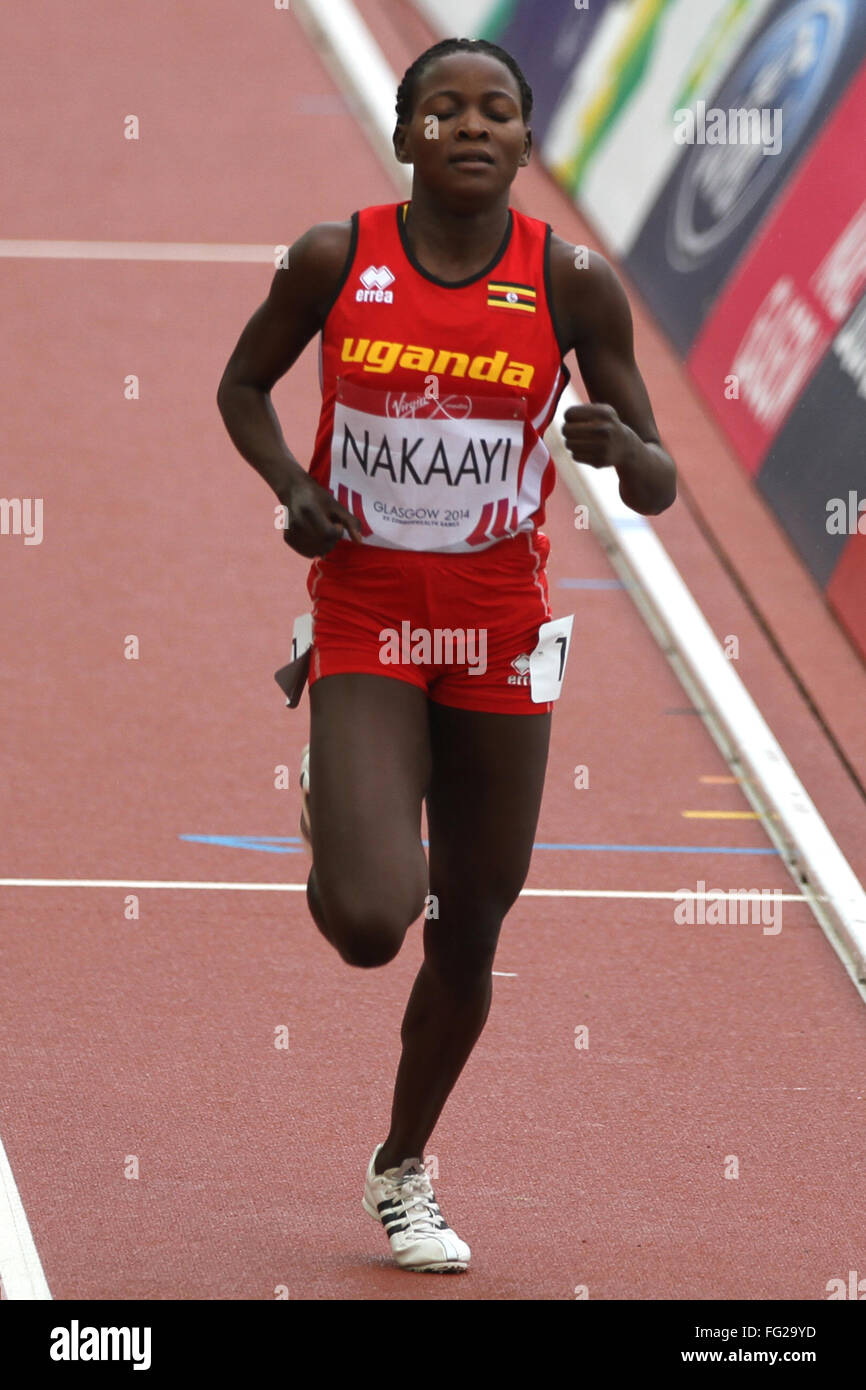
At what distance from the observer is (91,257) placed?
1302cm

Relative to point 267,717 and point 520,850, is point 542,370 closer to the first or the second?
point 520,850

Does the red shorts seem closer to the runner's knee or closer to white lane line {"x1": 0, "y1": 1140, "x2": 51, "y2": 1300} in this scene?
the runner's knee

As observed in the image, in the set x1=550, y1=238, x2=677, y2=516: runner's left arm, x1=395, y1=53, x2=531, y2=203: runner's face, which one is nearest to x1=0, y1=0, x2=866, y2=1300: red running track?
x1=550, y1=238, x2=677, y2=516: runner's left arm

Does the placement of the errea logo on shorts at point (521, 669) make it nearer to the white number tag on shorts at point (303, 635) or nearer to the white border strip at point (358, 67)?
the white number tag on shorts at point (303, 635)

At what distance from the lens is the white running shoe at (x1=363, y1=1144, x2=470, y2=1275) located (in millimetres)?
4574

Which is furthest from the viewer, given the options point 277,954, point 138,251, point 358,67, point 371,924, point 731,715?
point 358,67

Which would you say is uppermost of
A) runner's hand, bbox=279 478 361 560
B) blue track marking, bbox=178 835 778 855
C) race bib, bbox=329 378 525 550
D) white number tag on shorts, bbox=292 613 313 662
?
race bib, bbox=329 378 525 550

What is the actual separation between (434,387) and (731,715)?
448 centimetres

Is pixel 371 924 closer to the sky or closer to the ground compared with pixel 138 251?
closer to the ground

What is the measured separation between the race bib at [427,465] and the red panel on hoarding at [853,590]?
14.5 ft

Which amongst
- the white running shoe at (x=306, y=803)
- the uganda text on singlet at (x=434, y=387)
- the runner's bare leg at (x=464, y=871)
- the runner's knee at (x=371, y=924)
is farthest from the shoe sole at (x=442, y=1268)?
the uganda text on singlet at (x=434, y=387)

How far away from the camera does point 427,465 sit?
427cm

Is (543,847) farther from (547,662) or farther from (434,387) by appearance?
(434,387)

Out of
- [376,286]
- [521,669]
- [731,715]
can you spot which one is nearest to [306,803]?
[521,669]
